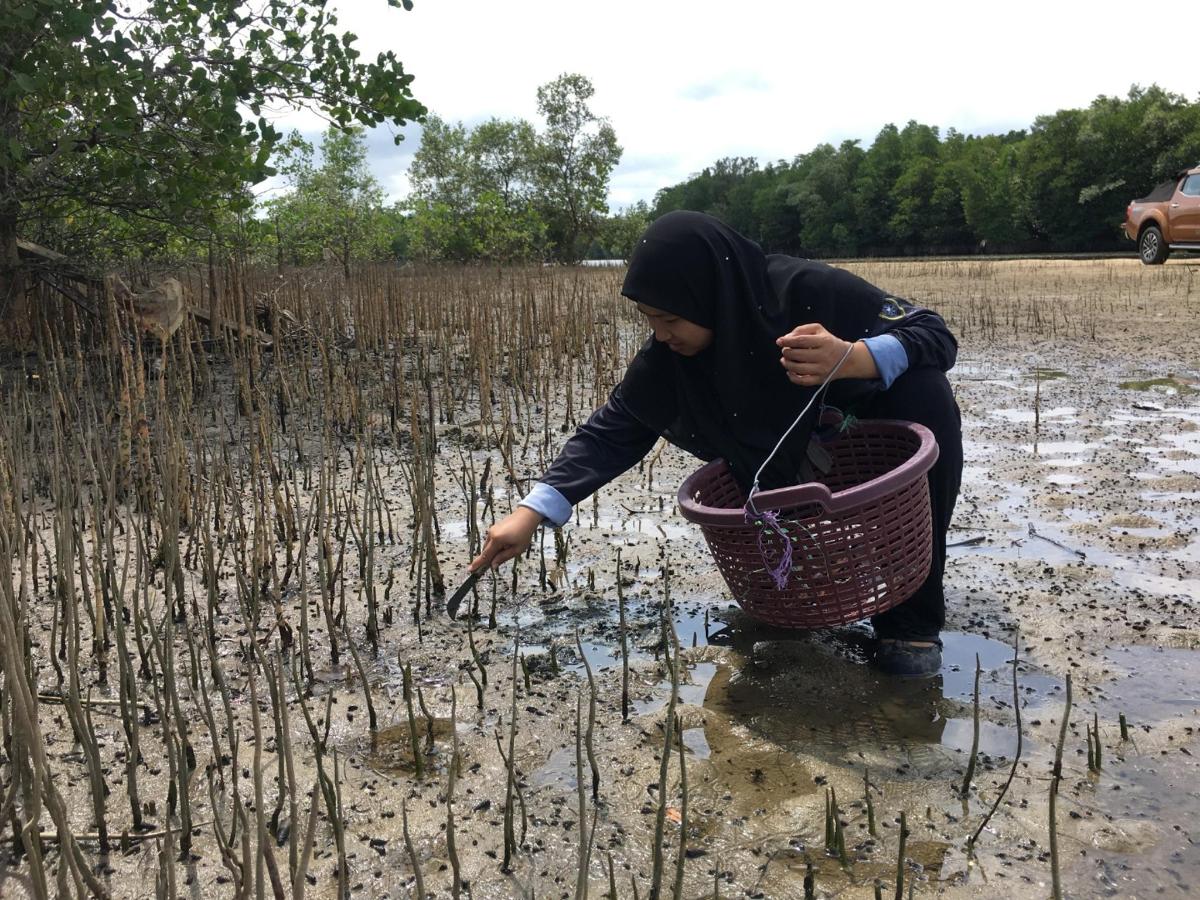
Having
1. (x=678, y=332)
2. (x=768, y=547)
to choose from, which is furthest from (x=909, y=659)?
(x=678, y=332)

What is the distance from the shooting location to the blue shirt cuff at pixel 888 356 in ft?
7.75

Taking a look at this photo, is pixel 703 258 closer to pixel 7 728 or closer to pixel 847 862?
pixel 847 862

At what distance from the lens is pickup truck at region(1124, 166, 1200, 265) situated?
51.1 ft

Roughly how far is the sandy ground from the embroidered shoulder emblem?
93 centimetres

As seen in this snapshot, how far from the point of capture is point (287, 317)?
7.18m

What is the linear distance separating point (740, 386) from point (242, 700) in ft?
5.05

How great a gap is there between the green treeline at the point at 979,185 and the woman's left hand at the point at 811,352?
36505 millimetres

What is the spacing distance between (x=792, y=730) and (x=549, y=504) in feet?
2.69

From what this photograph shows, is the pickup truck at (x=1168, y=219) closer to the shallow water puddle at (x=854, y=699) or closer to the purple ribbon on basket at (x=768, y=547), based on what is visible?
the shallow water puddle at (x=854, y=699)

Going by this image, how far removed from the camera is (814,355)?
2.26 metres

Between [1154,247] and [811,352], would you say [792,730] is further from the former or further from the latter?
[1154,247]

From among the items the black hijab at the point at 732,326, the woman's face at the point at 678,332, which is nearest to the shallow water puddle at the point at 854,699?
the black hijab at the point at 732,326

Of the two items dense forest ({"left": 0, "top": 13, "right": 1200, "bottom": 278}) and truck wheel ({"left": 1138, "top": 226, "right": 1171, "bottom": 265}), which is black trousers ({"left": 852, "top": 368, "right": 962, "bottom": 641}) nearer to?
A: dense forest ({"left": 0, "top": 13, "right": 1200, "bottom": 278})

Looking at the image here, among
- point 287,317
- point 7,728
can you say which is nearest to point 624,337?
point 287,317
